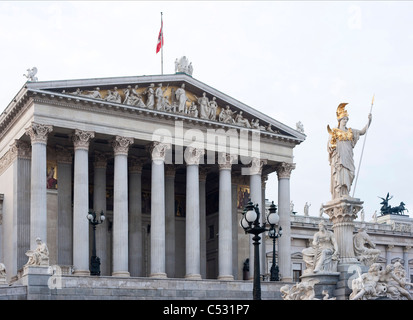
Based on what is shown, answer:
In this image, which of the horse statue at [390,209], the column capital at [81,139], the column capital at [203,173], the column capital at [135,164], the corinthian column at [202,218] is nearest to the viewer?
the column capital at [81,139]

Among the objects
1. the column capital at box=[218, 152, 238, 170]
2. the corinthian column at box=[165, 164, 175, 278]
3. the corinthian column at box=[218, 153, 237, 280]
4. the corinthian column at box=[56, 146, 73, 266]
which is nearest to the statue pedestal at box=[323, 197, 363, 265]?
the corinthian column at box=[218, 153, 237, 280]

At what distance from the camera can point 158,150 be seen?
56.3m

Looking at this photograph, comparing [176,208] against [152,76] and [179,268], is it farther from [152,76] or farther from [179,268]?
[152,76]

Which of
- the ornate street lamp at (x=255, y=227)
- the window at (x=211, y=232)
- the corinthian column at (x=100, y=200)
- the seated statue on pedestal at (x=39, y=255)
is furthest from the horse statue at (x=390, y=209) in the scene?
the ornate street lamp at (x=255, y=227)

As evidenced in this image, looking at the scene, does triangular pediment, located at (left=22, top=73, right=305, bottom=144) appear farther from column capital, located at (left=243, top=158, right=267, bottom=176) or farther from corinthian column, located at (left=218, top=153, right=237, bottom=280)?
corinthian column, located at (left=218, top=153, right=237, bottom=280)

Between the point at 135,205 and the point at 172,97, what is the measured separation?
9.04 metres

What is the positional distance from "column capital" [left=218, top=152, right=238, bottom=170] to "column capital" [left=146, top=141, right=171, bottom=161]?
495cm

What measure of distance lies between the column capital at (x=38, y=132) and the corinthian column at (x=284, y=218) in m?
20.4

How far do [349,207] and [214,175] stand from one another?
41.0 metres

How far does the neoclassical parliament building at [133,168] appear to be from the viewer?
172ft

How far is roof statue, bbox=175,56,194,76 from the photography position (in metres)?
59.4

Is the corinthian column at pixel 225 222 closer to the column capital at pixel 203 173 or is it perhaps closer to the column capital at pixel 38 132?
the column capital at pixel 203 173
